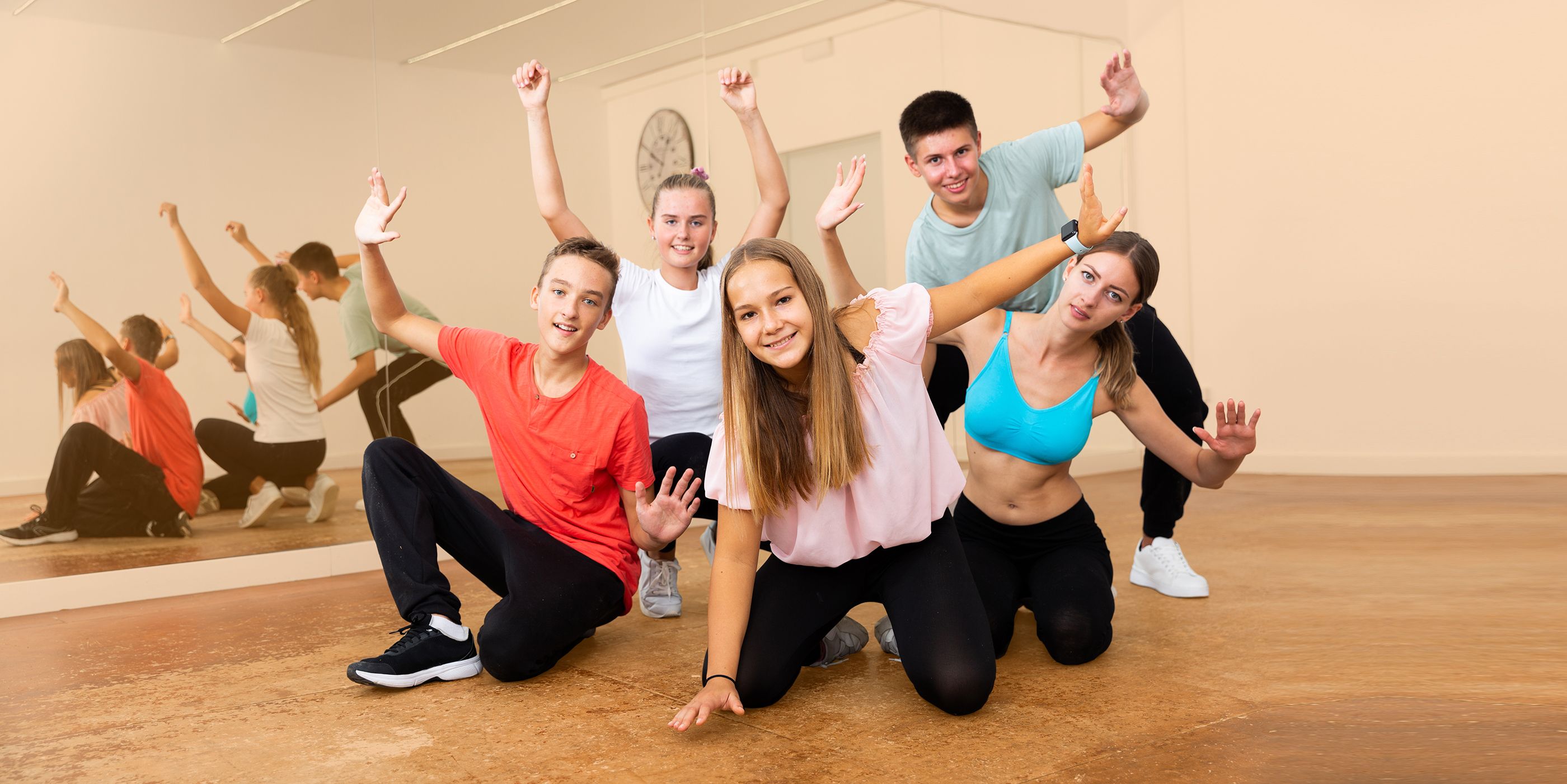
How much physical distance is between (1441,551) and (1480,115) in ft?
10.5

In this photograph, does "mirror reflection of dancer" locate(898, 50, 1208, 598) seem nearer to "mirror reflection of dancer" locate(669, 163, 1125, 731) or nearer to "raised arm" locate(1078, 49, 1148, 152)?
"raised arm" locate(1078, 49, 1148, 152)

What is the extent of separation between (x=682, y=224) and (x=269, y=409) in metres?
→ 1.98

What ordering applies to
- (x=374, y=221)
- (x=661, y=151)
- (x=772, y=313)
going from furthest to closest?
(x=661, y=151), (x=374, y=221), (x=772, y=313)

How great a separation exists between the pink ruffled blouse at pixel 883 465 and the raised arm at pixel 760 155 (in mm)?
888

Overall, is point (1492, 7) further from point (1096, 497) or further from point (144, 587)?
point (144, 587)

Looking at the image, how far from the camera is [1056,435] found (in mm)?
2289

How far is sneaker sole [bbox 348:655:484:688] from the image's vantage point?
2064 mm

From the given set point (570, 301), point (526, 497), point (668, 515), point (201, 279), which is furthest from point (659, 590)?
point (201, 279)

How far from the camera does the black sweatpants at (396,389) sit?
Result: 153 inches

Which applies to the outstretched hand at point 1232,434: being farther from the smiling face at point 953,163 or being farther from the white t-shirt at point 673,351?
the white t-shirt at point 673,351

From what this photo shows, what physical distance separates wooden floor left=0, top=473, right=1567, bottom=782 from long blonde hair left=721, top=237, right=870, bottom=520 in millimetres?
443

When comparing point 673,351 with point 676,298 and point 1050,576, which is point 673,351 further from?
point 1050,576

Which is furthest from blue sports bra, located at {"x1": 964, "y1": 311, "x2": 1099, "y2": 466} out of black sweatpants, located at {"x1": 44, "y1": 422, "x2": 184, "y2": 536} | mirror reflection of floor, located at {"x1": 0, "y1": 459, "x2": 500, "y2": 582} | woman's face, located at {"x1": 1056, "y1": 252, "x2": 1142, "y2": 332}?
black sweatpants, located at {"x1": 44, "y1": 422, "x2": 184, "y2": 536}

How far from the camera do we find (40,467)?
343cm
